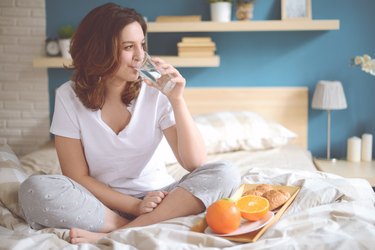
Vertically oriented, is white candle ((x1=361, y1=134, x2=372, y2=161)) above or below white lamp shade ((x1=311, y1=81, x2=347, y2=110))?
below

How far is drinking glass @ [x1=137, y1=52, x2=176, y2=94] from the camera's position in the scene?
178 centimetres

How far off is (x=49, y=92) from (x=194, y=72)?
37.3 inches

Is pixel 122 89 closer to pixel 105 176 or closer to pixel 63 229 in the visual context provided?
pixel 105 176

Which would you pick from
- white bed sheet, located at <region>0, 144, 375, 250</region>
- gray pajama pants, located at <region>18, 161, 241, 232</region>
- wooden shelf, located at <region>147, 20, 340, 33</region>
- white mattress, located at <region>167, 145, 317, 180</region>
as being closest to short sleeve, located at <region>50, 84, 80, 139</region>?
gray pajama pants, located at <region>18, 161, 241, 232</region>

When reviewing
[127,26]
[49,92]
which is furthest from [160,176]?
[49,92]

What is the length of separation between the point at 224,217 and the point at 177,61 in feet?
6.28

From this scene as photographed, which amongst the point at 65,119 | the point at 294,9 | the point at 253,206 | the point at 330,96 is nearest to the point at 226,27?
the point at 294,9

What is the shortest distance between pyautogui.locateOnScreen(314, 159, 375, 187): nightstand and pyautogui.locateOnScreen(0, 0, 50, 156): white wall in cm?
176

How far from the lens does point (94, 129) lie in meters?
2.03

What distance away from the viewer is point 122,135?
6.62ft

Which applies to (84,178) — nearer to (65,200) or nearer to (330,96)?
(65,200)

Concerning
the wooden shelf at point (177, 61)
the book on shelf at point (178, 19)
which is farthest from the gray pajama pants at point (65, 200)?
the book on shelf at point (178, 19)

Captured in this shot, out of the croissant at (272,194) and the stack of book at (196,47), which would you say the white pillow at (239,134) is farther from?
the croissant at (272,194)

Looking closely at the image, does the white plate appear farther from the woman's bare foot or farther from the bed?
the woman's bare foot
